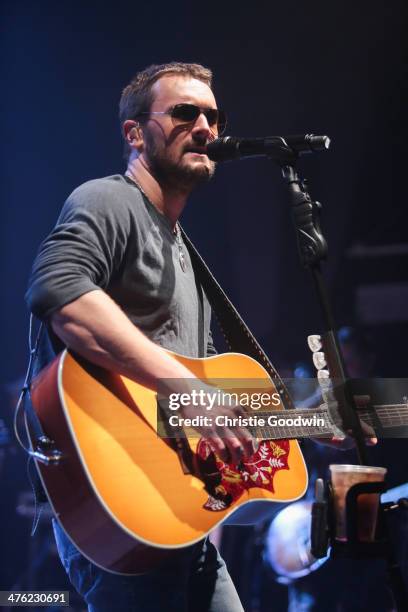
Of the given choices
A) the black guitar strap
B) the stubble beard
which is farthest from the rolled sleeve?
the black guitar strap

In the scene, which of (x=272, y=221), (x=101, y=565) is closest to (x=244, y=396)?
(x=101, y=565)

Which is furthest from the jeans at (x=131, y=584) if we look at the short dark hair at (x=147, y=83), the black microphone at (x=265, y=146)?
the short dark hair at (x=147, y=83)

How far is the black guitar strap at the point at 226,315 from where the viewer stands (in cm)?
245

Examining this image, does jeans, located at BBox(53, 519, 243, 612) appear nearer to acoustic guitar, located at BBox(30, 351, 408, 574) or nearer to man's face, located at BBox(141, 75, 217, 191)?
acoustic guitar, located at BBox(30, 351, 408, 574)

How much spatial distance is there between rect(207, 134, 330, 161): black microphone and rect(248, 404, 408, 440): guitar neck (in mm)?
772

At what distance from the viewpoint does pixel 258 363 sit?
2285 millimetres

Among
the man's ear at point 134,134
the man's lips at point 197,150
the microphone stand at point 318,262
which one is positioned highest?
the man's ear at point 134,134

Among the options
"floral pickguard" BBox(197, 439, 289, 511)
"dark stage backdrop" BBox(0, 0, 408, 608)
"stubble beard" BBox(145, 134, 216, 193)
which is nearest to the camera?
"floral pickguard" BBox(197, 439, 289, 511)

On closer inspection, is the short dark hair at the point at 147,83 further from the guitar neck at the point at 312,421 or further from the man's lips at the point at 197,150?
the guitar neck at the point at 312,421

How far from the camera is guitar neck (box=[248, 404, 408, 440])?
2014 mm

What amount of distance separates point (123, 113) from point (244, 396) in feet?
3.92

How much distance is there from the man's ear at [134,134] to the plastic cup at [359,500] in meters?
1.37

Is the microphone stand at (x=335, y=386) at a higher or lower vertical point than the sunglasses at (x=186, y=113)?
lower

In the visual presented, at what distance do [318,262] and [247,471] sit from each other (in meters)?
0.66
